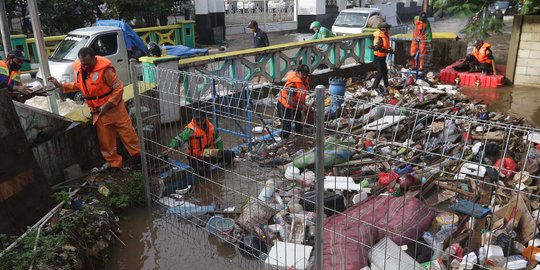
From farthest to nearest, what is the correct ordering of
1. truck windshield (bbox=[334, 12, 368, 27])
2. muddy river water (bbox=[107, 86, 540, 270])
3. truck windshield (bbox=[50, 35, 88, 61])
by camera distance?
1. truck windshield (bbox=[334, 12, 368, 27])
2. truck windshield (bbox=[50, 35, 88, 61])
3. muddy river water (bbox=[107, 86, 540, 270])

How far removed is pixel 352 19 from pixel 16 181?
15.3 meters

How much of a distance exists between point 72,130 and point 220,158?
184 cm

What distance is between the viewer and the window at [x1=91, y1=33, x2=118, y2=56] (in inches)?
419

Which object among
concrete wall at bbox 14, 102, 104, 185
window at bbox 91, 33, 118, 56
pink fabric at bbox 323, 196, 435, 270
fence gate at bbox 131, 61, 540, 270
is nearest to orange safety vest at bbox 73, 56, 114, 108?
concrete wall at bbox 14, 102, 104, 185

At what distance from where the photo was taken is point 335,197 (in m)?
3.72

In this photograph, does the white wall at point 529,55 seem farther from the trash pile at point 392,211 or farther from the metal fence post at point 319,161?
the metal fence post at point 319,161

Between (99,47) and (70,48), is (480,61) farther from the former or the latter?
(70,48)

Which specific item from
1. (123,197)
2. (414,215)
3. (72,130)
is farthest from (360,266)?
(72,130)

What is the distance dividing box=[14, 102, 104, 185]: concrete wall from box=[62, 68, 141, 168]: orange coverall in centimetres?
16

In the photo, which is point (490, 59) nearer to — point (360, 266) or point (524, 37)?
point (524, 37)

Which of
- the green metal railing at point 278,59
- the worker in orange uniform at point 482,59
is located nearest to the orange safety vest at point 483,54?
the worker in orange uniform at point 482,59

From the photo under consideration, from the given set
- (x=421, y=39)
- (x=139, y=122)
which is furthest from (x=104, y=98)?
(x=421, y=39)

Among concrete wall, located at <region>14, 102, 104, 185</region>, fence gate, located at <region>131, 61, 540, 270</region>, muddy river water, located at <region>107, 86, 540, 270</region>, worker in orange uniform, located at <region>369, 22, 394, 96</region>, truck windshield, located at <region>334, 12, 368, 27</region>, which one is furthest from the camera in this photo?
truck windshield, located at <region>334, 12, 368, 27</region>

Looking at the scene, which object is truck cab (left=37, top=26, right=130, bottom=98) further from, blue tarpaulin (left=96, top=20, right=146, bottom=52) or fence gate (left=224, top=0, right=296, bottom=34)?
fence gate (left=224, top=0, right=296, bottom=34)
